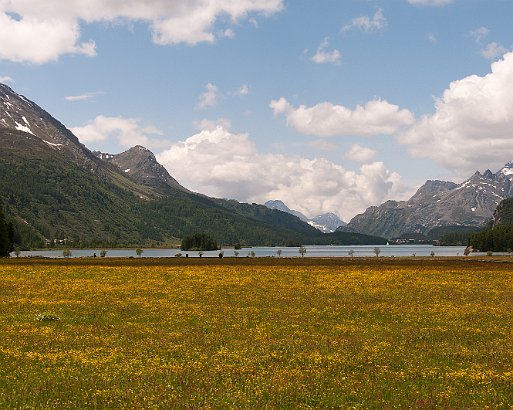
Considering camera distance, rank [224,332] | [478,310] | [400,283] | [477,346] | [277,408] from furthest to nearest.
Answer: [400,283], [478,310], [224,332], [477,346], [277,408]

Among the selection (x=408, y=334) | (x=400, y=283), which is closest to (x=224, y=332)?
(x=408, y=334)

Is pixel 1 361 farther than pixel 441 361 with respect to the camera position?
No

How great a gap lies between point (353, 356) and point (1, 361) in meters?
14.6

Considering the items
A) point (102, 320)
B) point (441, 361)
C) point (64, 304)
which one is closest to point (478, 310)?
point (441, 361)

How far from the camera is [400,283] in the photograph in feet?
194

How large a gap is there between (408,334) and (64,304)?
24.5 m

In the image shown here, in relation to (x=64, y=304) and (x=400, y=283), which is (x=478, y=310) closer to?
(x=400, y=283)

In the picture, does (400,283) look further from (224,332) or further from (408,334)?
(224,332)

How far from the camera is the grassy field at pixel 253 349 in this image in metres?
17.1

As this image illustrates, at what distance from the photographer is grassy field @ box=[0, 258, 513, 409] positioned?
17109 millimetres

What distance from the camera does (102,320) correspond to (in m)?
31.9

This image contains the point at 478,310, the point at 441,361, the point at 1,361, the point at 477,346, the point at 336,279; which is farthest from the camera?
the point at 336,279

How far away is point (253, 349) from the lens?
2398cm

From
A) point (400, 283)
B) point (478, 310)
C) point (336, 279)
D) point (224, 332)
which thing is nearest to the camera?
point (224, 332)
